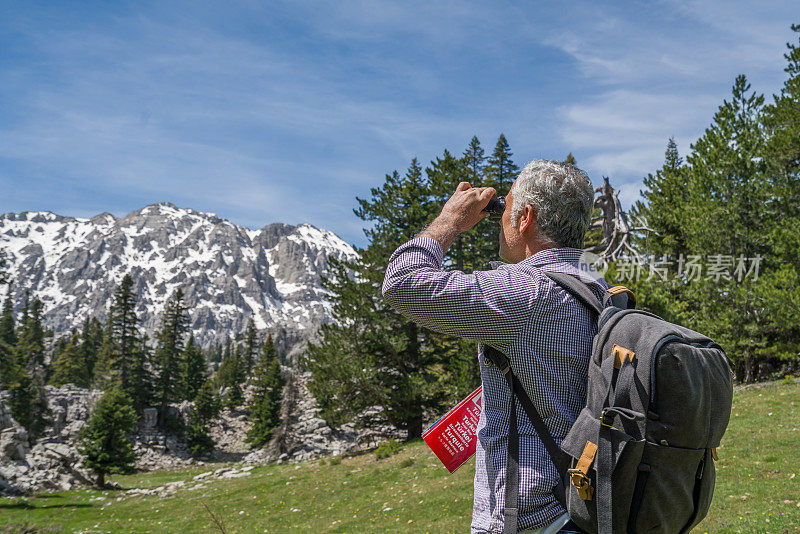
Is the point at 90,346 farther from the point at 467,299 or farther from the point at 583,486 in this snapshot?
the point at 583,486

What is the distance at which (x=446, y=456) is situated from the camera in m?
2.69

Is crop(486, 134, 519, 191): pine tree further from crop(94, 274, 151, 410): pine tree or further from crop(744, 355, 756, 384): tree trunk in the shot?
crop(94, 274, 151, 410): pine tree

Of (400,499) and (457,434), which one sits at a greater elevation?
(457,434)

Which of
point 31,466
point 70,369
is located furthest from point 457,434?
point 70,369

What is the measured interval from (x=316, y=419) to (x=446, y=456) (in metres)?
71.4

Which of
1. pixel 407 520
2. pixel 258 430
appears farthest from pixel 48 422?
pixel 407 520

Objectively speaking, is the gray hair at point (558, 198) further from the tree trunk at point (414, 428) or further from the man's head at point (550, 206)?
the tree trunk at point (414, 428)

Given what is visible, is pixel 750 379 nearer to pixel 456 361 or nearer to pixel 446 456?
pixel 456 361

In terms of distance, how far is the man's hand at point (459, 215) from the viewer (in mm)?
2309

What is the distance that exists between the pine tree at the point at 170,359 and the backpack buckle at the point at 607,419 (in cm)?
8014

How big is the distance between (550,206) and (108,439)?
44.3 m

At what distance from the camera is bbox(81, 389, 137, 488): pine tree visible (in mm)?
37344

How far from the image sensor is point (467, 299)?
201 centimetres

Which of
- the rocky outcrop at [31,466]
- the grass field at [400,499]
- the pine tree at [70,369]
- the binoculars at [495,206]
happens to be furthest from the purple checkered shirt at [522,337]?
the pine tree at [70,369]
